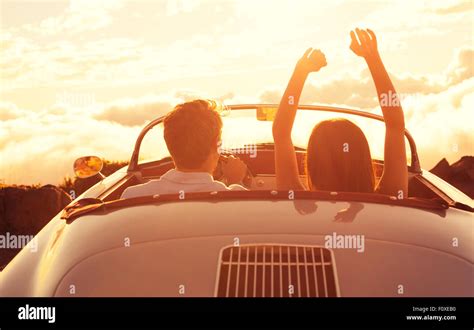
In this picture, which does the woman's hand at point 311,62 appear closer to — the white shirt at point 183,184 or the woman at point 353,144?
the woman at point 353,144

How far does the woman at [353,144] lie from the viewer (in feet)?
12.4

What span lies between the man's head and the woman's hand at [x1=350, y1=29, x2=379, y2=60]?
773mm

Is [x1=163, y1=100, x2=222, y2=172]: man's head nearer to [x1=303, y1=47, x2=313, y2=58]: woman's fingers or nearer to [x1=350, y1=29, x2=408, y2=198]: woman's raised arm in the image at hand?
[x1=303, y1=47, x2=313, y2=58]: woman's fingers

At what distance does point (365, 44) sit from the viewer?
12.6 ft

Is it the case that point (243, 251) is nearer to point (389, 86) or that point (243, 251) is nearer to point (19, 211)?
point (389, 86)

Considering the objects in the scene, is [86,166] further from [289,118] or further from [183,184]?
[289,118]

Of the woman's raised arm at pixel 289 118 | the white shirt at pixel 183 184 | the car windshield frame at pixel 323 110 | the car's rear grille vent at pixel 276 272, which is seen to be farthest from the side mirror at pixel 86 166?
the car's rear grille vent at pixel 276 272

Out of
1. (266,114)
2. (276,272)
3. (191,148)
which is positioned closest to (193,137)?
(191,148)

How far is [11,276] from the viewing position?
328cm

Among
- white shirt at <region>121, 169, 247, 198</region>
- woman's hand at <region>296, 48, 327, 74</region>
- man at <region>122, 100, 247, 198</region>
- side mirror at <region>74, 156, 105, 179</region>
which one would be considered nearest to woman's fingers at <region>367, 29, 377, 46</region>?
woman's hand at <region>296, 48, 327, 74</region>
